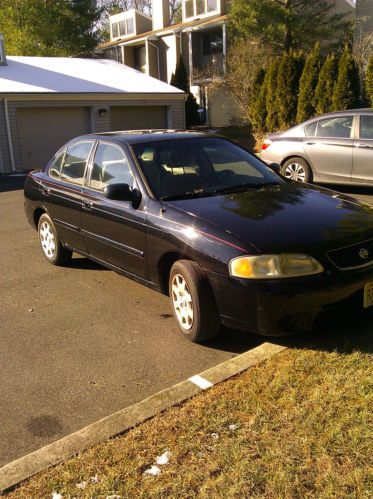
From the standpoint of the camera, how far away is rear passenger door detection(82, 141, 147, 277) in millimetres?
4645

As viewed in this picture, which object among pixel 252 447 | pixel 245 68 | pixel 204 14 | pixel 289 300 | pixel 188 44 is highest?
pixel 204 14

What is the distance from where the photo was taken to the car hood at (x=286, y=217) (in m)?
3.71

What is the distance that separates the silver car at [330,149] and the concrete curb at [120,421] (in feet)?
21.0

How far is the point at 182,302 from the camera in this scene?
4.14m

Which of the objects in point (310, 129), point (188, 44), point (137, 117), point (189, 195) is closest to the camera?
point (189, 195)

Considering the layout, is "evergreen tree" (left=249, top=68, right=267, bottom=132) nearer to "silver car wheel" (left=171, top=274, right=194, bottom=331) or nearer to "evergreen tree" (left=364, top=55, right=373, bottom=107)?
"evergreen tree" (left=364, top=55, right=373, bottom=107)

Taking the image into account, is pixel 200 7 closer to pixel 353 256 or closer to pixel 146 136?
pixel 146 136

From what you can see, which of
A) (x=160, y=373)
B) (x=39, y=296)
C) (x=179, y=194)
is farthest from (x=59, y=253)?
(x=160, y=373)

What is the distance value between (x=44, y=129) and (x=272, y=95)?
852 centimetres

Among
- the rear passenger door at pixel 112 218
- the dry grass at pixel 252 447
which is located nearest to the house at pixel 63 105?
the rear passenger door at pixel 112 218

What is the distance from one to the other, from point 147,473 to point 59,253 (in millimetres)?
4124

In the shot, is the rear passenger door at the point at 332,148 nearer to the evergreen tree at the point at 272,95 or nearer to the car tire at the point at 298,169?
the car tire at the point at 298,169

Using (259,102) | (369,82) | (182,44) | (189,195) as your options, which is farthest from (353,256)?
(182,44)

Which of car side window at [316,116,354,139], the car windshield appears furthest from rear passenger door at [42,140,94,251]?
car side window at [316,116,354,139]
